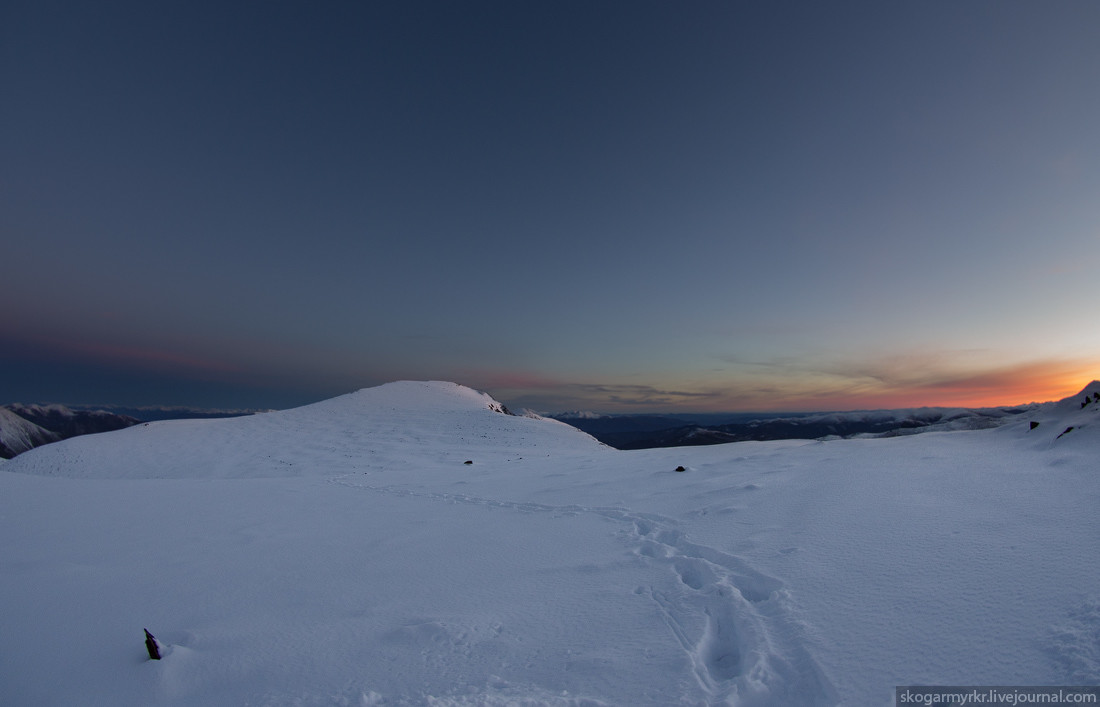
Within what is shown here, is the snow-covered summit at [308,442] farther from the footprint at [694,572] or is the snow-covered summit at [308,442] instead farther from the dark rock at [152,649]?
the footprint at [694,572]

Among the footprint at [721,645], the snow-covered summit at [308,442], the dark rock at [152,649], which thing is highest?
the footprint at [721,645]

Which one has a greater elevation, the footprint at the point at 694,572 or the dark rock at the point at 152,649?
the footprint at the point at 694,572

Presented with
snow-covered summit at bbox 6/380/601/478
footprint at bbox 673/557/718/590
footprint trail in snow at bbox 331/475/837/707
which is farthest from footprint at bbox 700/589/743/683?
snow-covered summit at bbox 6/380/601/478

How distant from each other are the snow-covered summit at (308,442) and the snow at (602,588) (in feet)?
46.1

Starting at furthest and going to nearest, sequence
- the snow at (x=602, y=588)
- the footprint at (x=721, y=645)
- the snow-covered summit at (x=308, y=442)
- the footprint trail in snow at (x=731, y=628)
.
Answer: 1. the snow-covered summit at (x=308, y=442)
2. the footprint at (x=721, y=645)
3. the snow at (x=602, y=588)
4. the footprint trail in snow at (x=731, y=628)

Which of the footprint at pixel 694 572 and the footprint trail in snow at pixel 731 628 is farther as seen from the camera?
the footprint at pixel 694 572

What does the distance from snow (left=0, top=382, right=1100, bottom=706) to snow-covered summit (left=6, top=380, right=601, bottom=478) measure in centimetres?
1405

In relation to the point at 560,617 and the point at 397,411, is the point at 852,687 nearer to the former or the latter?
the point at 560,617

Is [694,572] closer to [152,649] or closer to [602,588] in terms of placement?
[602,588]

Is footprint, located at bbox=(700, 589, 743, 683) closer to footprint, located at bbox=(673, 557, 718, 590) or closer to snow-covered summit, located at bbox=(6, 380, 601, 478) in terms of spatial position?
footprint, located at bbox=(673, 557, 718, 590)

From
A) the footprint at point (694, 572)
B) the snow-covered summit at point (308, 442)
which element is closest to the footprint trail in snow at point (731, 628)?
the footprint at point (694, 572)

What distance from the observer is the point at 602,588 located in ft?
18.2

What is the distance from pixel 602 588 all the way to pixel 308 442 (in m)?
30.7

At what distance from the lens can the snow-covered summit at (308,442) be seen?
2508 cm
